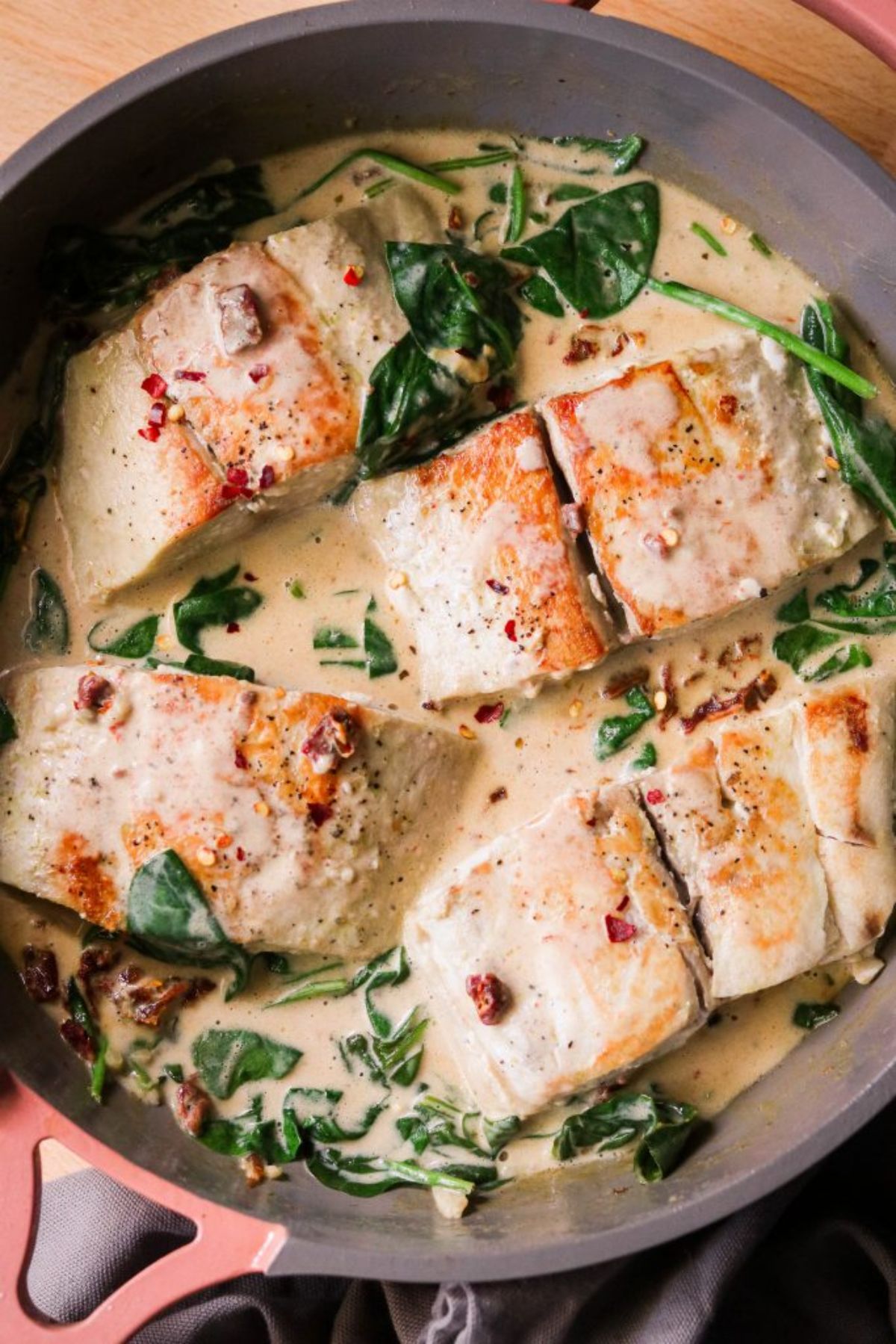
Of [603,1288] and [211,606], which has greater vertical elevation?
[211,606]

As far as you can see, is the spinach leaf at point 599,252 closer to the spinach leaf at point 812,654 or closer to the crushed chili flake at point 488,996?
the spinach leaf at point 812,654

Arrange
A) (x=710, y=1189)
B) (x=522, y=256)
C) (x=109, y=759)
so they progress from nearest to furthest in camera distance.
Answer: (x=710, y=1189) < (x=109, y=759) < (x=522, y=256)

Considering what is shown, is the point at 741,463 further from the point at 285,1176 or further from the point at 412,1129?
the point at 285,1176

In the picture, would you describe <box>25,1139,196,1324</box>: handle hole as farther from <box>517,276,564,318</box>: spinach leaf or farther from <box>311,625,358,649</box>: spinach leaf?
<box>517,276,564,318</box>: spinach leaf

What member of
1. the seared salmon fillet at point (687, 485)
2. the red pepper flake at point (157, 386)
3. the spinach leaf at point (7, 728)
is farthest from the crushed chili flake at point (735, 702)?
the spinach leaf at point (7, 728)

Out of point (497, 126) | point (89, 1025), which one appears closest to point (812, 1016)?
point (89, 1025)

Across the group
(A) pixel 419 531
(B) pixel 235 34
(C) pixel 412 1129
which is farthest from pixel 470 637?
(B) pixel 235 34

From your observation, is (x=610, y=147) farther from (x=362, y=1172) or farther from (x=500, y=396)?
(x=362, y=1172)
